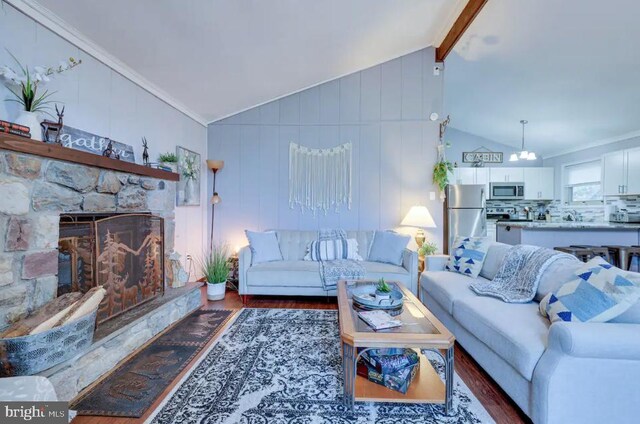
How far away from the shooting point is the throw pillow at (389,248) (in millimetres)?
3455

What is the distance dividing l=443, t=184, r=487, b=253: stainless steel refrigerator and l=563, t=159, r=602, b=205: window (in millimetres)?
2305

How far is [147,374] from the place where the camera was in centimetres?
185

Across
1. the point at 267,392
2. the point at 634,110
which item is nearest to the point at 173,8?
the point at 267,392

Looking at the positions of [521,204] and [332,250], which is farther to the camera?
[521,204]

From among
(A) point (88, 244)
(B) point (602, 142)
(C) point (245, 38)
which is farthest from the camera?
(B) point (602, 142)

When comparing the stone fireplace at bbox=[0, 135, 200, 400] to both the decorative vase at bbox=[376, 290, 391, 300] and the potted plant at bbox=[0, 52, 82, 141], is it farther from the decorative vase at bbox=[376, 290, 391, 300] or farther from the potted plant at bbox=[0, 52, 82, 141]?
the decorative vase at bbox=[376, 290, 391, 300]

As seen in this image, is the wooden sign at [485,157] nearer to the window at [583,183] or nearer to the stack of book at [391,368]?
the window at [583,183]

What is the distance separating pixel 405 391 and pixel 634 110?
516cm

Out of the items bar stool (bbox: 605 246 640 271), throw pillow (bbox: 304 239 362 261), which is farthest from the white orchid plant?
bar stool (bbox: 605 246 640 271)

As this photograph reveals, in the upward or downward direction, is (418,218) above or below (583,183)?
below

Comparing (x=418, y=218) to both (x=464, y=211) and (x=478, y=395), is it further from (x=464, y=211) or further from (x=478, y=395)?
(x=478, y=395)

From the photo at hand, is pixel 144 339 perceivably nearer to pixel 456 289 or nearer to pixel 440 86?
pixel 456 289

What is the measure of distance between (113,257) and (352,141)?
3171 millimetres

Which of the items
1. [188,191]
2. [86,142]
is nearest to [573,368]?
[86,142]
